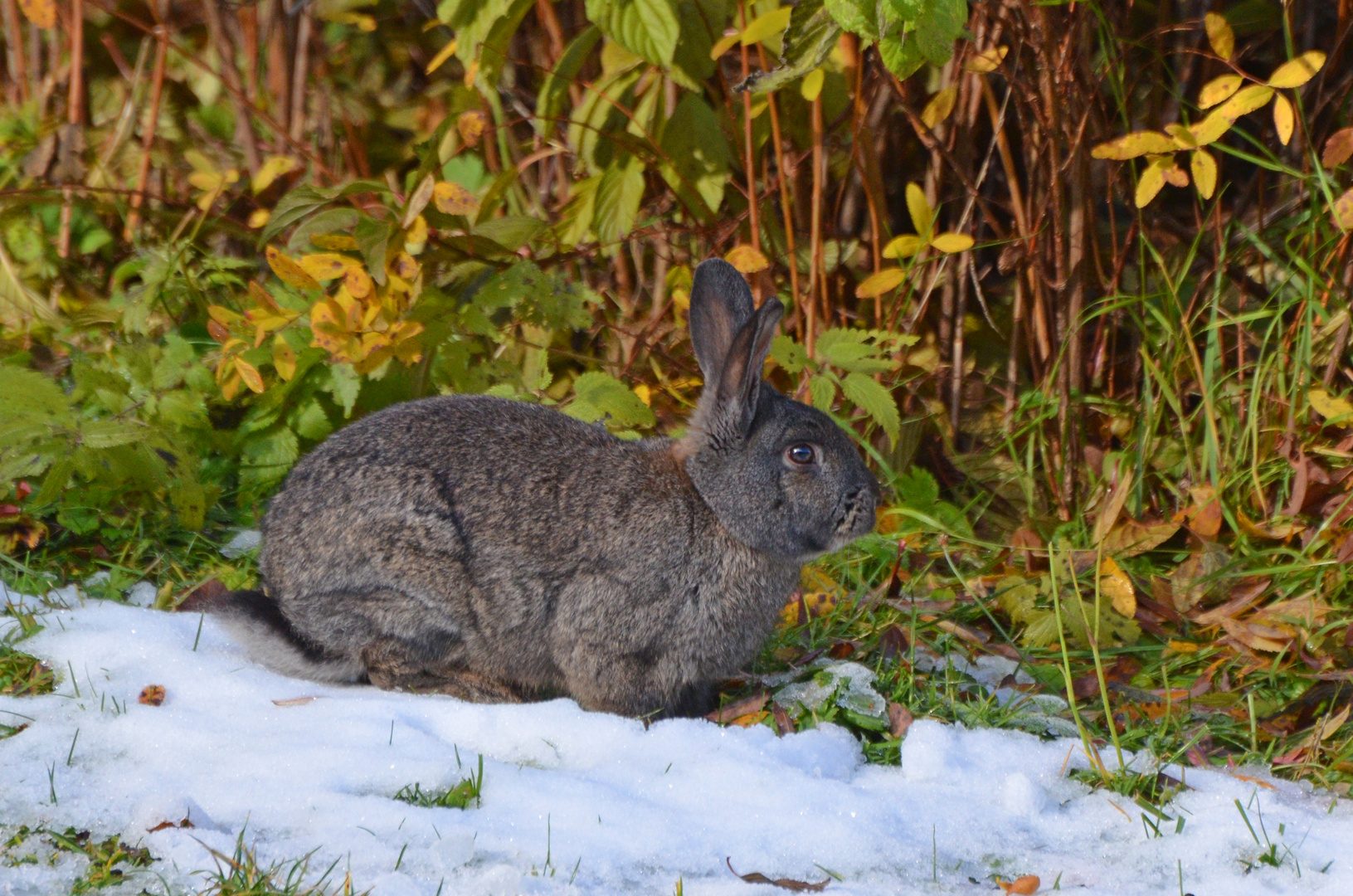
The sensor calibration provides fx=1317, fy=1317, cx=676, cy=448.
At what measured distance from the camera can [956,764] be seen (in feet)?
10.6

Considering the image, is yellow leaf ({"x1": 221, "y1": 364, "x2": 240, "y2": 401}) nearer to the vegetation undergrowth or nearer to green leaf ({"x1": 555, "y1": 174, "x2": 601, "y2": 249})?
the vegetation undergrowth

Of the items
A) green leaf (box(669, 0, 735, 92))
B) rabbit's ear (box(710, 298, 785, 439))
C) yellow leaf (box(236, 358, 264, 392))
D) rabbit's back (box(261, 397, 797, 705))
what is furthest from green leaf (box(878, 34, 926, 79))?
yellow leaf (box(236, 358, 264, 392))

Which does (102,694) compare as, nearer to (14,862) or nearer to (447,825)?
(14,862)

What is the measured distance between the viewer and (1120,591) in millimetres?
4047

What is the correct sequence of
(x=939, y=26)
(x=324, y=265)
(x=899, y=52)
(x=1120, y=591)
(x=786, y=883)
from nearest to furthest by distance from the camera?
1. (x=786, y=883)
2. (x=939, y=26)
3. (x=899, y=52)
4. (x=1120, y=591)
5. (x=324, y=265)

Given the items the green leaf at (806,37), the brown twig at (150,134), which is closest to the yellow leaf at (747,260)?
the green leaf at (806,37)

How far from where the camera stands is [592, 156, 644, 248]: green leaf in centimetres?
492

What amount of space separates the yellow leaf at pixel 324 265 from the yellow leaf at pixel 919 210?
187cm

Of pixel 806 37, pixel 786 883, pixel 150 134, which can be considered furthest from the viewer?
pixel 150 134

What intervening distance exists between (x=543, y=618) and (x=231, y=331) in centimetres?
177

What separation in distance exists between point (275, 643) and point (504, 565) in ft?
2.17

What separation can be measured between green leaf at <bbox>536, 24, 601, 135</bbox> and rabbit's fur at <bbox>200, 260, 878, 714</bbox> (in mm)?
1359

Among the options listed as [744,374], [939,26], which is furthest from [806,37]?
[744,374]

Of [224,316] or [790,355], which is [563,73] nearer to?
[790,355]
